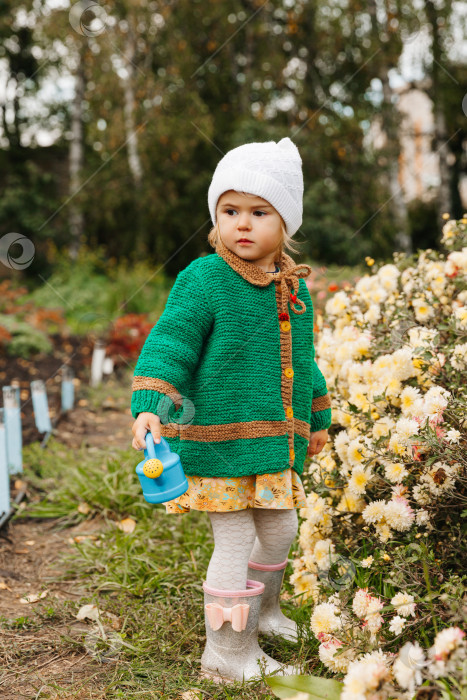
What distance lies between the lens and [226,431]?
1.99 m

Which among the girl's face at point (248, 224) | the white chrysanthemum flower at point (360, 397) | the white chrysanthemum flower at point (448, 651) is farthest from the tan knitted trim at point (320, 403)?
the white chrysanthemum flower at point (448, 651)

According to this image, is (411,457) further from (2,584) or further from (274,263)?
(2,584)

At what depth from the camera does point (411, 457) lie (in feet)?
6.80

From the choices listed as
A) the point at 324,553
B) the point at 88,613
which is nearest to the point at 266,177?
the point at 324,553

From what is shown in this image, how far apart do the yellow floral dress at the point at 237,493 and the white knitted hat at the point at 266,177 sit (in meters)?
0.75

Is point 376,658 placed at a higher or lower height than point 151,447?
lower

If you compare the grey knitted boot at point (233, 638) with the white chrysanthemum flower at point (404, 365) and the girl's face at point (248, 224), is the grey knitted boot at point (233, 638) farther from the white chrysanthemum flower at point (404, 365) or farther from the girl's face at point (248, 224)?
the girl's face at point (248, 224)

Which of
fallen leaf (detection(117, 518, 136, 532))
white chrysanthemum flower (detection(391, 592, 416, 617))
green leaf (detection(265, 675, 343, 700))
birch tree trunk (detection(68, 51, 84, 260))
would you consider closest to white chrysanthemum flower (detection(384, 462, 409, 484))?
white chrysanthemum flower (detection(391, 592, 416, 617))

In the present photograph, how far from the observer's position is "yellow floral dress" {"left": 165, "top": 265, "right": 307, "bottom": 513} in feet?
6.55

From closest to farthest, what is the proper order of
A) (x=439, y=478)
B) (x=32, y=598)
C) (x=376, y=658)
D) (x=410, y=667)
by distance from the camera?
(x=410, y=667), (x=376, y=658), (x=439, y=478), (x=32, y=598)

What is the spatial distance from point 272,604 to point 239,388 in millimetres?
→ 818

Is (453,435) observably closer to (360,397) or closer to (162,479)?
(360,397)

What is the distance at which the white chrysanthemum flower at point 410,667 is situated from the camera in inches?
51.3

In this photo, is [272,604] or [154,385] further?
[272,604]
